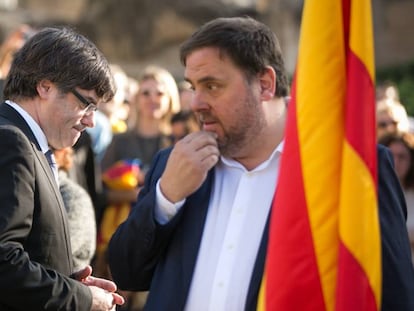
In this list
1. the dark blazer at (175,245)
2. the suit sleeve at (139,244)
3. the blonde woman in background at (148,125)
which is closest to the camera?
the dark blazer at (175,245)

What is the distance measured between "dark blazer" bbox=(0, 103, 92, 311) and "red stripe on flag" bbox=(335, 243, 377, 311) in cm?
90

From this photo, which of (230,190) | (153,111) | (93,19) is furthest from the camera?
(93,19)

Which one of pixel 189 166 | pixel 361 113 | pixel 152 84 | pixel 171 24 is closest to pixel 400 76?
pixel 171 24

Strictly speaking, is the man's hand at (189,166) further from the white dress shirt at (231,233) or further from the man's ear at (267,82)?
the man's ear at (267,82)

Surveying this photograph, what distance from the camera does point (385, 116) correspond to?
718 centimetres

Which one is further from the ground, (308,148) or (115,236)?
(308,148)

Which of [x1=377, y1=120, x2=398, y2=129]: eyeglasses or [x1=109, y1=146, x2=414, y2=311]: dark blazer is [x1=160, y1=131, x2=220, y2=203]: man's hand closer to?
[x1=109, y1=146, x2=414, y2=311]: dark blazer

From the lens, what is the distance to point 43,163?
3.50 metres

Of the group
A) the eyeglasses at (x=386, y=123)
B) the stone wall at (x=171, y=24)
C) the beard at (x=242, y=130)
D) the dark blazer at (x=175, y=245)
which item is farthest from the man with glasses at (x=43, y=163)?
the stone wall at (x=171, y=24)

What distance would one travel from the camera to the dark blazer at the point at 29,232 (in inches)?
129

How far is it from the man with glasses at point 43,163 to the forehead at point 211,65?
0.48 m

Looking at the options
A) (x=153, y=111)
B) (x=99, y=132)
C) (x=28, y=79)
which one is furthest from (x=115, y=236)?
(x=153, y=111)

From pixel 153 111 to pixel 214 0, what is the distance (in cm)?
1250

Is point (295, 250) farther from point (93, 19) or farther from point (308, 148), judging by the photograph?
point (93, 19)
